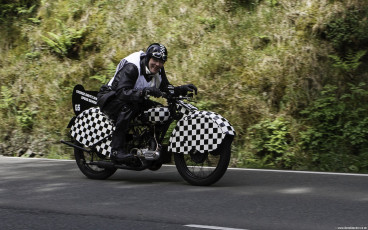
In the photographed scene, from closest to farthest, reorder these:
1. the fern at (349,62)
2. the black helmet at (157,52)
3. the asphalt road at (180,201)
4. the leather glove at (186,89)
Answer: the asphalt road at (180,201)
the black helmet at (157,52)
the leather glove at (186,89)
the fern at (349,62)

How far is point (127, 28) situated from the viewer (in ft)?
50.9

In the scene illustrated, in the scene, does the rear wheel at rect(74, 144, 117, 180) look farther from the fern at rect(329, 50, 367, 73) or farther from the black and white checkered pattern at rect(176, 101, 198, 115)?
the fern at rect(329, 50, 367, 73)

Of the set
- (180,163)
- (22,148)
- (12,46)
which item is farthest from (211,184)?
(12,46)

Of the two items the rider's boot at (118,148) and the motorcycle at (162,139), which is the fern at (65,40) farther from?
the rider's boot at (118,148)

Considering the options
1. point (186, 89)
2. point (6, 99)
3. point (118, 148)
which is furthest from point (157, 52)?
point (6, 99)

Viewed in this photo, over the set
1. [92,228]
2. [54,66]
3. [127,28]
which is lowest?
[92,228]

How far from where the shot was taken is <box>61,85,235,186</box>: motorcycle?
8.09 m

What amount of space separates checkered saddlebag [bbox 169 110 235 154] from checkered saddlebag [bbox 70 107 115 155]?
117 centimetres

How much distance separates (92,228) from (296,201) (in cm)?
258

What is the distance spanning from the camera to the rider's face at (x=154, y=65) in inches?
332

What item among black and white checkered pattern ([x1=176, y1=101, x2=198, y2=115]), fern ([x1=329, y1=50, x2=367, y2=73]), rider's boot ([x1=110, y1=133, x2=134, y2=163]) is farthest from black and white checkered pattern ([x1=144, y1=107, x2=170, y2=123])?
fern ([x1=329, y1=50, x2=367, y2=73])

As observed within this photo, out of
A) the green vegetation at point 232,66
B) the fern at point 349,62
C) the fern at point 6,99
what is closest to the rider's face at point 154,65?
the green vegetation at point 232,66

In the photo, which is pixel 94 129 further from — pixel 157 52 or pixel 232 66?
pixel 232 66

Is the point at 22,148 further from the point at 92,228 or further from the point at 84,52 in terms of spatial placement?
the point at 92,228
